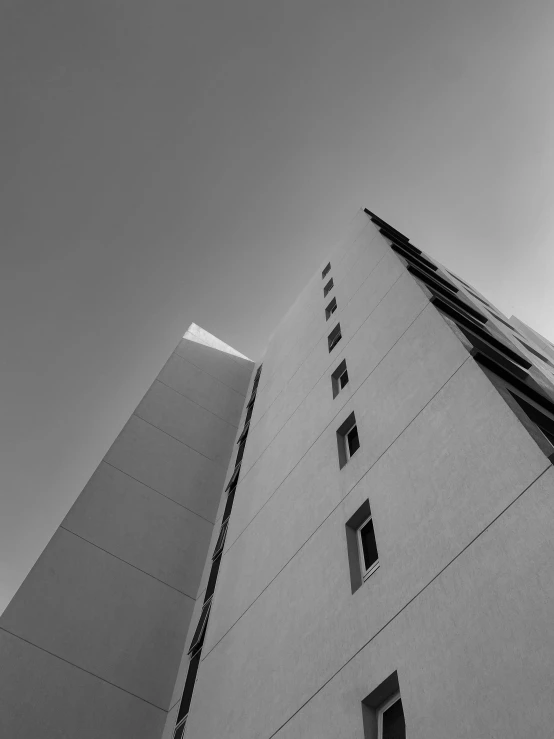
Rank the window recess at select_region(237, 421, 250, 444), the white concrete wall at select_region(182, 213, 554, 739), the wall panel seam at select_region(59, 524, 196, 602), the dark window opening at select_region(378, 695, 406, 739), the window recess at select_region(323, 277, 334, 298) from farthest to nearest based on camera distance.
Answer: the window recess at select_region(323, 277, 334, 298) < the window recess at select_region(237, 421, 250, 444) < the wall panel seam at select_region(59, 524, 196, 602) < the dark window opening at select_region(378, 695, 406, 739) < the white concrete wall at select_region(182, 213, 554, 739)

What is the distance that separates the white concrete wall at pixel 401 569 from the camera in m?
5.30

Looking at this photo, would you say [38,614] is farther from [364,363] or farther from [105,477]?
[364,363]

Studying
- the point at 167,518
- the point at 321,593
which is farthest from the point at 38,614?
the point at 321,593

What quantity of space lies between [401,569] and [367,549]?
1310 millimetres

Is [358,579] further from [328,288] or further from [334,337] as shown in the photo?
[328,288]

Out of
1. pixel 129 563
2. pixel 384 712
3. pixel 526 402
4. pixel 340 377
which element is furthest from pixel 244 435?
pixel 384 712

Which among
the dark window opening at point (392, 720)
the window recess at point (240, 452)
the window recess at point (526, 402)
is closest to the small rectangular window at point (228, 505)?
the window recess at point (240, 452)

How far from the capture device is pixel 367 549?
834cm

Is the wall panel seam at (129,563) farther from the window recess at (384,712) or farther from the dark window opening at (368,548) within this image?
the window recess at (384,712)

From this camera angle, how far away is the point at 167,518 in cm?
1644

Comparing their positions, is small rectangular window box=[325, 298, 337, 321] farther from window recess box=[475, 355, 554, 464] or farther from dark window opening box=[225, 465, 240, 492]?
window recess box=[475, 355, 554, 464]

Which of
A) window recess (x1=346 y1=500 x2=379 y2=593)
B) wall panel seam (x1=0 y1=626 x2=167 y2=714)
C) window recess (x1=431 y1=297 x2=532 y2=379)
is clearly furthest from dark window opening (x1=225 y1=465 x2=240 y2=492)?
window recess (x1=346 y1=500 x2=379 y2=593)

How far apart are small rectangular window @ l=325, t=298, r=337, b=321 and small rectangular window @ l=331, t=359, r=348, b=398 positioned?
5.13 m

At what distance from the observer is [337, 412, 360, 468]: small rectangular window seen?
1092 cm
